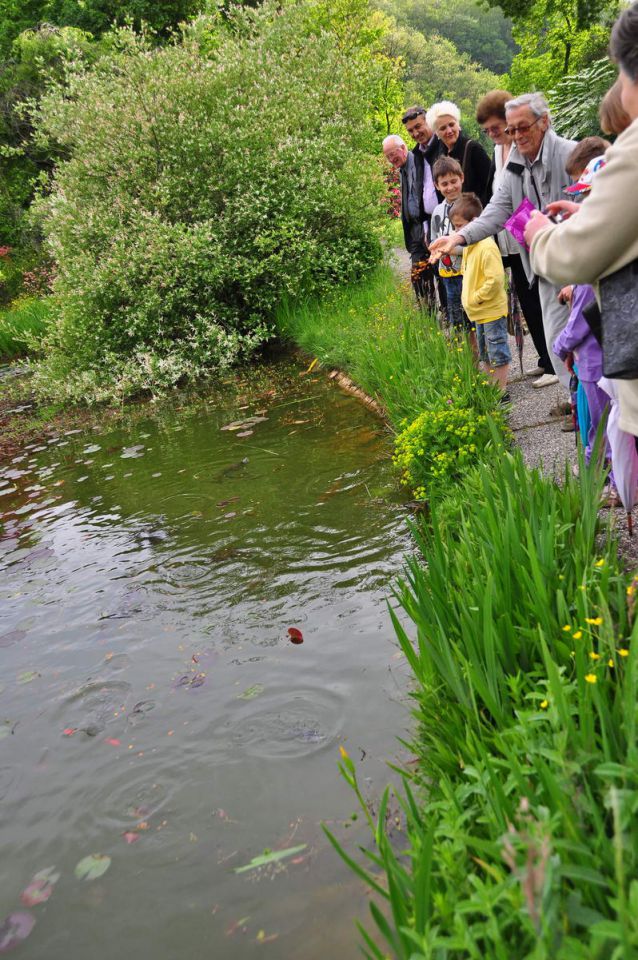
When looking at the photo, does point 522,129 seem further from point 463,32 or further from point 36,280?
point 463,32

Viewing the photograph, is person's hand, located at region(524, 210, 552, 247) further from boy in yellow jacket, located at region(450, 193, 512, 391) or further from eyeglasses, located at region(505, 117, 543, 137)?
boy in yellow jacket, located at region(450, 193, 512, 391)

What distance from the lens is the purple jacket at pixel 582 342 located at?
3.06 m

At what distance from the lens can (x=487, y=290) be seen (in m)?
4.85

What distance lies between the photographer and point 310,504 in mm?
5109

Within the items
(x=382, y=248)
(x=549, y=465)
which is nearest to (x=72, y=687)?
(x=549, y=465)

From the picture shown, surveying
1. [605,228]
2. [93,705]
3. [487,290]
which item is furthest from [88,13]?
[605,228]

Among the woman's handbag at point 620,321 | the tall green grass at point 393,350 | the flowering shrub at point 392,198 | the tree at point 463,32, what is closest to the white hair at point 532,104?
the tall green grass at point 393,350

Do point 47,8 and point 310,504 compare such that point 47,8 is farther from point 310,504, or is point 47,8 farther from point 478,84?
point 478,84

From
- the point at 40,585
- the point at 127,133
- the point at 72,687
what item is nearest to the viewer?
the point at 72,687

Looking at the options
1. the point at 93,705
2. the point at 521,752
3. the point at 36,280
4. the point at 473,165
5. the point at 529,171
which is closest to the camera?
the point at 521,752

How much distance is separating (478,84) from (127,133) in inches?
3712

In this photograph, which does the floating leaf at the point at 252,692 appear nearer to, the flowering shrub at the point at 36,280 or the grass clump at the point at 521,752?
the grass clump at the point at 521,752

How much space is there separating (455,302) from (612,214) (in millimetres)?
4486

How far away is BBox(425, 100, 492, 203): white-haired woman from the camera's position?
5.77m
